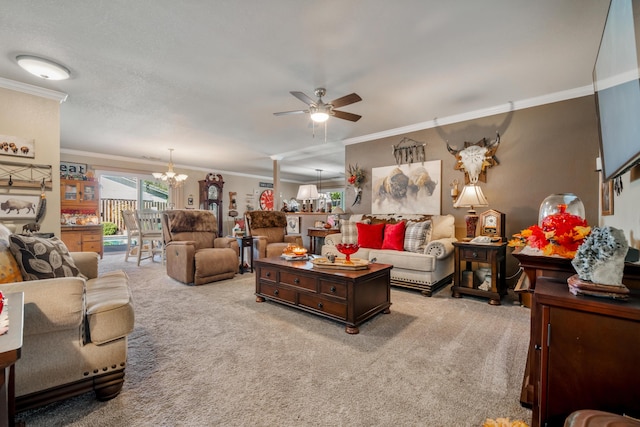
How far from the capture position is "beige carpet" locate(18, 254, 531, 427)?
1.34m

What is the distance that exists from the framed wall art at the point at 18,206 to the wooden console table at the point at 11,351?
2.72 m

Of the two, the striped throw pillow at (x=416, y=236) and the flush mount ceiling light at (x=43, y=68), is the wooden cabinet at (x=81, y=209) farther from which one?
the striped throw pillow at (x=416, y=236)

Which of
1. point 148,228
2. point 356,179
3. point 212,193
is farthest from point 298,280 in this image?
point 212,193

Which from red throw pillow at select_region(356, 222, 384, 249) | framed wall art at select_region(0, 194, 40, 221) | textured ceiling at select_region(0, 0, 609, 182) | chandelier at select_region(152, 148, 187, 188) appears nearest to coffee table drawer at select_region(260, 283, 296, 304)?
red throw pillow at select_region(356, 222, 384, 249)

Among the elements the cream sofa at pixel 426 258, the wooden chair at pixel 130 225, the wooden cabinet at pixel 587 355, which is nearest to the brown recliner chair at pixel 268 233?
the cream sofa at pixel 426 258

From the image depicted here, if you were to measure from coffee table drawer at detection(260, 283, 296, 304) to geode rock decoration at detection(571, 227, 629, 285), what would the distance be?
85.7 inches

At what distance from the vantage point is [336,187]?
423 inches

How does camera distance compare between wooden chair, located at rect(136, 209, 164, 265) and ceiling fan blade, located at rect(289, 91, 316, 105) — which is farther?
wooden chair, located at rect(136, 209, 164, 265)

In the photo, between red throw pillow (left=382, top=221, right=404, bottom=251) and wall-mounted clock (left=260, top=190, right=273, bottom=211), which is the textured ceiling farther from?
wall-mounted clock (left=260, top=190, right=273, bottom=211)

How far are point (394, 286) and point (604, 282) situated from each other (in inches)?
112

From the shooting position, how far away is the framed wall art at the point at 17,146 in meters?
2.80

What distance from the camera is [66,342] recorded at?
1363mm

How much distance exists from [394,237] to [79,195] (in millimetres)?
6558

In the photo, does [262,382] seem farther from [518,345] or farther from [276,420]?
[518,345]
